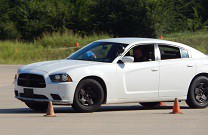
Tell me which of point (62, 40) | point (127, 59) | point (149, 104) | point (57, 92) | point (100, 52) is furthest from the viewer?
point (62, 40)

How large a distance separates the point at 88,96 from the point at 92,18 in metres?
33.9

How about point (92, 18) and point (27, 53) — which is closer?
point (27, 53)

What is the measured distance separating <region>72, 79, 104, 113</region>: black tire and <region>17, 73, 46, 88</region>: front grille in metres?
0.69

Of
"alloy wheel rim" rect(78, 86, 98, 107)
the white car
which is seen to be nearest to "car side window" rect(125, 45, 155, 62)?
the white car

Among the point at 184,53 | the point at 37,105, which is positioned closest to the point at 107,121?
the point at 37,105

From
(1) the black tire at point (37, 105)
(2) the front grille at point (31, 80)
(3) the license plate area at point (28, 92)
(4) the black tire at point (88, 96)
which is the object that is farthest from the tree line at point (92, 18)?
(4) the black tire at point (88, 96)

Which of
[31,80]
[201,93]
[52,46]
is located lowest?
[201,93]

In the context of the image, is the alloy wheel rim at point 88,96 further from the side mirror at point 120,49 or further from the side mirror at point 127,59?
the side mirror at point 120,49

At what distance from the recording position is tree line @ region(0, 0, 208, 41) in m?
46.1

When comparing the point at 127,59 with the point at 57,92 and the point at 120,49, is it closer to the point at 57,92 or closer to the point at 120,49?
the point at 120,49

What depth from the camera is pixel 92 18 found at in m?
48.0

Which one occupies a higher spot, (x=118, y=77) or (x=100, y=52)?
(x=100, y=52)

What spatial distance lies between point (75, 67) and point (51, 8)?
1302 inches

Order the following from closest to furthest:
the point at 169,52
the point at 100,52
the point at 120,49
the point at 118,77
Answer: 1. the point at 118,77
2. the point at 120,49
3. the point at 169,52
4. the point at 100,52
